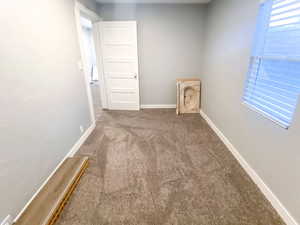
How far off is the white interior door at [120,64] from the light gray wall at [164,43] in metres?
0.22

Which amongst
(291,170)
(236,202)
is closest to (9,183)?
(236,202)

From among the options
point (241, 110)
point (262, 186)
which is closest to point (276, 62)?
point (241, 110)

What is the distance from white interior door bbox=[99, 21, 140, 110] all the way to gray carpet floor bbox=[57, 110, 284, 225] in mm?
1319

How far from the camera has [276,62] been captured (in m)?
1.59

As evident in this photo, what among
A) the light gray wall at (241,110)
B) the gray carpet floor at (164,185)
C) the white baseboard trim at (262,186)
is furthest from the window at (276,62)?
the gray carpet floor at (164,185)

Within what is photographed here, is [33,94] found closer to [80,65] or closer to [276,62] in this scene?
[80,65]

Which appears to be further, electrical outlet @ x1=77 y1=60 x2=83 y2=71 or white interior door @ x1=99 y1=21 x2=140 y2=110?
white interior door @ x1=99 y1=21 x2=140 y2=110

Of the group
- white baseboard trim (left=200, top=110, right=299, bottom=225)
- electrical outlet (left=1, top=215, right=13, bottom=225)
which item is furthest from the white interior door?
electrical outlet (left=1, top=215, right=13, bottom=225)

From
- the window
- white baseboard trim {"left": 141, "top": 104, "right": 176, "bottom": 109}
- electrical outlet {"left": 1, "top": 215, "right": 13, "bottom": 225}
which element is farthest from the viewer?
white baseboard trim {"left": 141, "top": 104, "right": 176, "bottom": 109}

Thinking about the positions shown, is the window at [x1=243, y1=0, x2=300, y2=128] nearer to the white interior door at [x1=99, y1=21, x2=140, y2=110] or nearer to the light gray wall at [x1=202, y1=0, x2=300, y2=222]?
the light gray wall at [x1=202, y1=0, x2=300, y2=222]

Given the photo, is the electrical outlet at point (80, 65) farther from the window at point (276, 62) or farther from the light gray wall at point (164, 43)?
the window at point (276, 62)

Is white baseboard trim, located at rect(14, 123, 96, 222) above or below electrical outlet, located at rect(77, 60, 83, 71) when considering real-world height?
below

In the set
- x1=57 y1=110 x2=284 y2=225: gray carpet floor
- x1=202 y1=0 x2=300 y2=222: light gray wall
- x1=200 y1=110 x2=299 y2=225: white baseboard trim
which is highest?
x1=202 y1=0 x2=300 y2=222: light gray wall

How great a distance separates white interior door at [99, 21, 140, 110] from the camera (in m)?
3.54
